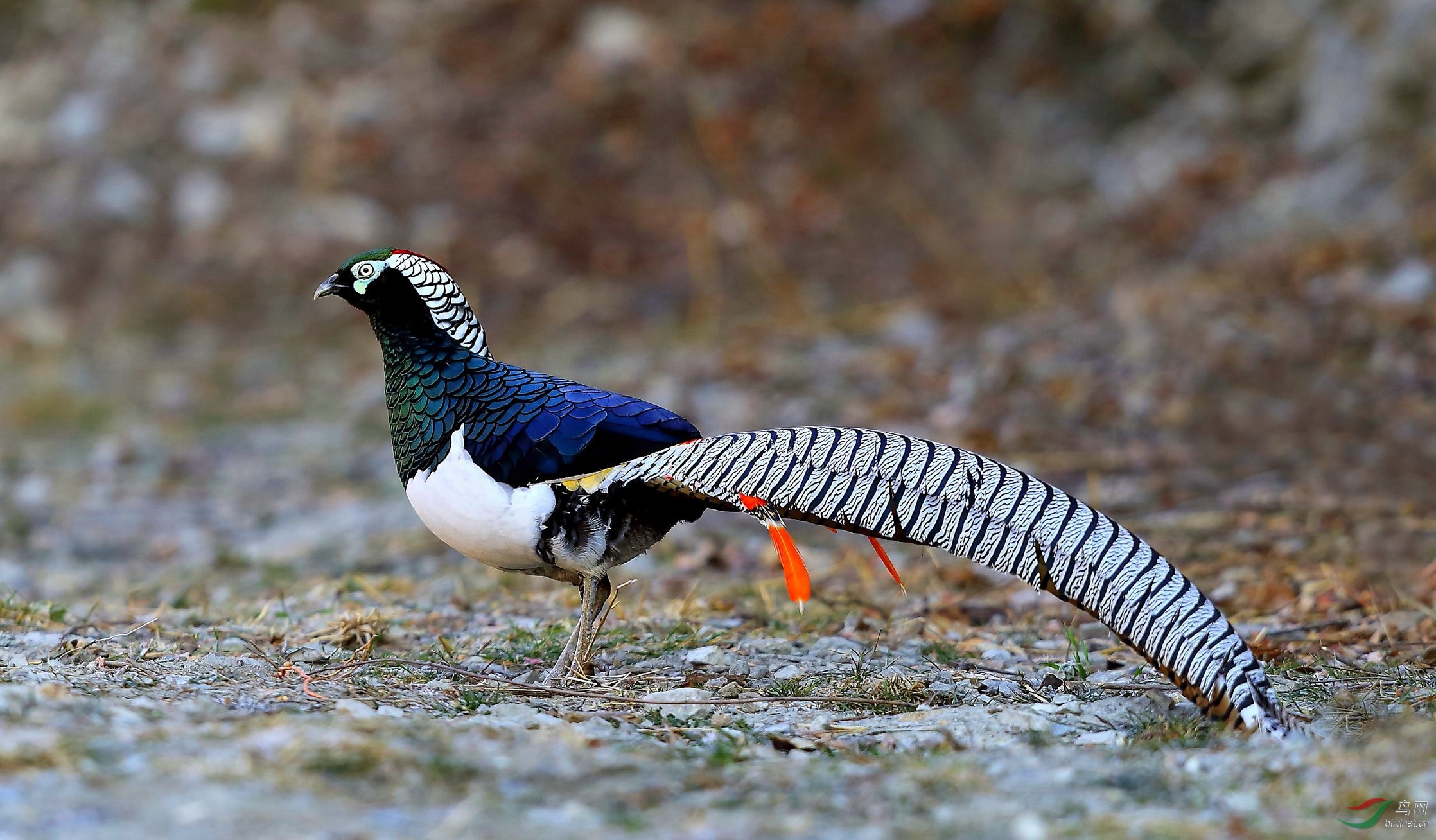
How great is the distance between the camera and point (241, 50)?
12.7 meters

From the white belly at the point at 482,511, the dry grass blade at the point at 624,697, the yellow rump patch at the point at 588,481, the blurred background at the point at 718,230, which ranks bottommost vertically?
the dry grass blade at the point at 624,697

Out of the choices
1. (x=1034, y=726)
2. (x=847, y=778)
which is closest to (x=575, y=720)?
(x=847, y=778)

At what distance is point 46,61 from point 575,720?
11.8 m

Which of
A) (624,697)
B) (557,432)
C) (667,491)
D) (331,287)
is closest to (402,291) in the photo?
(331,287)

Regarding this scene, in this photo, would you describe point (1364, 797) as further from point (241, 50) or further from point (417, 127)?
point (241, 50)

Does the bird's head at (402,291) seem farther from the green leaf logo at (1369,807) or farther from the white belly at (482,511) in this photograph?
the green leaf logo at (1369,807)

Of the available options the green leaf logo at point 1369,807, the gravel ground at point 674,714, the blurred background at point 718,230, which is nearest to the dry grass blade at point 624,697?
the gravel ground at point 674,714

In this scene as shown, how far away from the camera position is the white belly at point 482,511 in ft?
12.5

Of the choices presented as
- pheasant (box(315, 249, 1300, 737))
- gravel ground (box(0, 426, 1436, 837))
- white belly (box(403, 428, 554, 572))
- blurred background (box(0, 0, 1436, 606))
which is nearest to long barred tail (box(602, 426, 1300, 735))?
pheasant (box(315, 249, 1300, 737))

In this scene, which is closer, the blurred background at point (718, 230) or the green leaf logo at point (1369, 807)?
the green leaf logo at point (1369, 807)

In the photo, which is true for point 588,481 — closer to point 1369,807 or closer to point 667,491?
point 667,491

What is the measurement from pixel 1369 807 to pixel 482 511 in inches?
84.9

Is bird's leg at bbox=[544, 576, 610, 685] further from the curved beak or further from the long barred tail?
the curved beak

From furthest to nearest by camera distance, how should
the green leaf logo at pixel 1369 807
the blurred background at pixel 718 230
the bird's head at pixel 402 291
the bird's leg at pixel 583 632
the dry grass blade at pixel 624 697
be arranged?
the blurred background at pixel 718 230 → the bird's head at pixel 402 291 → the bird's leg at pixel 583 632 → the dry grass blade at pixel 624 697 → the green leaf logo at pixel 1369 807
